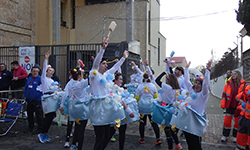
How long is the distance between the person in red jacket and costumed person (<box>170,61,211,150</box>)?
637cm

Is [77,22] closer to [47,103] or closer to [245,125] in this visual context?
[47,103]

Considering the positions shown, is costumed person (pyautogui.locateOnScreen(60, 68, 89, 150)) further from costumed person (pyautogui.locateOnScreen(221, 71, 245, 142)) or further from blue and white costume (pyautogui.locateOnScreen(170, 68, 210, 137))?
costumed person (pyautogui.locateOnScreen(221, 71, 245, 142))

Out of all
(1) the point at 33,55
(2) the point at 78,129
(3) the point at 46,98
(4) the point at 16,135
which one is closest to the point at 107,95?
(2) the point at 78,129

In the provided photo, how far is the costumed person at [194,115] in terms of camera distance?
11.6ft

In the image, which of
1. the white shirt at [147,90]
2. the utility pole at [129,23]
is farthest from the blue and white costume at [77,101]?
the utility pole at [129,23]

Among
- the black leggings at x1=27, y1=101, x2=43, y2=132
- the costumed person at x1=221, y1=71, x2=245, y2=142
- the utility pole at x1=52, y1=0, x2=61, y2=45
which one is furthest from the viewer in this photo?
the utility pole at x1=52, y1=0, x2=61, y2=45

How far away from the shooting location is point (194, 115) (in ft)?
11.9

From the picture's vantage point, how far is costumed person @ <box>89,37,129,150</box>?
11.5ft

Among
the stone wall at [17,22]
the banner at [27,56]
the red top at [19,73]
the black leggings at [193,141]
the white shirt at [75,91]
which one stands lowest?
the black leggings at [193,141]

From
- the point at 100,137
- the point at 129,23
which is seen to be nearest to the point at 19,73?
the point at 100,137

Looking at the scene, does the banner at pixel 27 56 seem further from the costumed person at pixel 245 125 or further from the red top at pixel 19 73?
the costumed person at pixel 245 125

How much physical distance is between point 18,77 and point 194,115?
22.1 feet

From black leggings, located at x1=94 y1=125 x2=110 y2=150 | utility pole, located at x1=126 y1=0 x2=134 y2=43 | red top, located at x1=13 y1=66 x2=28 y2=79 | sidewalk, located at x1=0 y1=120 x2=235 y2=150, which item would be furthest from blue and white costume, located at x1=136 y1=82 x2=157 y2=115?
utility pole, located at x1=126 y1=0 x2=134 y2=43

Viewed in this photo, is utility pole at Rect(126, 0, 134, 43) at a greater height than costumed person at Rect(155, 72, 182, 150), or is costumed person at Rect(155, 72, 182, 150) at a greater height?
utility pole at Rect(126, 0, 134, 43)
